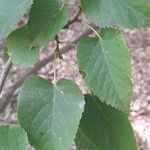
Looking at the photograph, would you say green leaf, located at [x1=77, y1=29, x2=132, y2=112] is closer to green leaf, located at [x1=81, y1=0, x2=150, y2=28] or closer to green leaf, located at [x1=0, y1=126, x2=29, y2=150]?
green leaf, located at [x1=81, y1=0, x2=150, y2=28]

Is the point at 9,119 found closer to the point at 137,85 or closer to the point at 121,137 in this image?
the point at 137,85

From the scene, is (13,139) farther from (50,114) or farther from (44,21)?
(44,21)

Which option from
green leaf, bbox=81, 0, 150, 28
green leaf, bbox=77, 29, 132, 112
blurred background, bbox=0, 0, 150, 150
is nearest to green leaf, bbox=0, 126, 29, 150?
green leaf, bbox=77, 29, 132, 112

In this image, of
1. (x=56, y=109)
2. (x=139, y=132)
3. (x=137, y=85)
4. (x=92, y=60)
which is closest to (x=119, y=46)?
(x=92, y=60)

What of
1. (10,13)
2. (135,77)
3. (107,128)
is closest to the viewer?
(10,13)

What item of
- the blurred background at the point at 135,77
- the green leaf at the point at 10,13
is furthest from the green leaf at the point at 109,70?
the blurred background at the point at 135,77

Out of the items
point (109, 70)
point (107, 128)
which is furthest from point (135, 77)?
point (109, 70)
